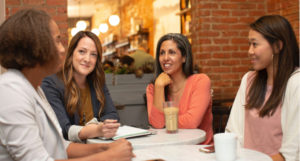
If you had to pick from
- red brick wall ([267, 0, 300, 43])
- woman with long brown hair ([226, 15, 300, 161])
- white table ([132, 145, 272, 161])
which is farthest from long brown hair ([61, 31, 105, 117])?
red brick wall ([267, 0, 300, 43])

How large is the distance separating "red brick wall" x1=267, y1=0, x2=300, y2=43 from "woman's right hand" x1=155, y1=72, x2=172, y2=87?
1.90m

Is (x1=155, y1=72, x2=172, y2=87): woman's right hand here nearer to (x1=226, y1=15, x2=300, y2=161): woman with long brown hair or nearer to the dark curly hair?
(x1=226, y1=15, x2=300, y2=161): woman with long brown hair

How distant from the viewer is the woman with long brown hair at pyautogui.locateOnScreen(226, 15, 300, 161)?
65.7 inches

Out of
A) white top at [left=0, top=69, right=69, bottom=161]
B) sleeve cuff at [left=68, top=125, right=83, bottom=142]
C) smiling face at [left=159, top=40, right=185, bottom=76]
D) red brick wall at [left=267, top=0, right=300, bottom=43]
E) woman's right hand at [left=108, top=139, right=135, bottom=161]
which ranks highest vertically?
red brick wall at [left=267, top=0, right=300, bottom=43]

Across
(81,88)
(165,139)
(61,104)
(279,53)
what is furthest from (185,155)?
(81,88)

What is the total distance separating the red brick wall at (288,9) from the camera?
3609mm

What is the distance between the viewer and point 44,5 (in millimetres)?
3447

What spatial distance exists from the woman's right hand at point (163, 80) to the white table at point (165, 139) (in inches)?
21.5

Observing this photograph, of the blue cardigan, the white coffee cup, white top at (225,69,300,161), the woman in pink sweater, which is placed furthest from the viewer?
the woman in pink sweater

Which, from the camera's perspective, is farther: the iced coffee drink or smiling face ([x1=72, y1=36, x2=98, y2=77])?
smiling face ([x1=72, y1=36, x2=98, y2=77])

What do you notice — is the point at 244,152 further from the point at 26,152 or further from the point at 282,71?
the point at 26,152

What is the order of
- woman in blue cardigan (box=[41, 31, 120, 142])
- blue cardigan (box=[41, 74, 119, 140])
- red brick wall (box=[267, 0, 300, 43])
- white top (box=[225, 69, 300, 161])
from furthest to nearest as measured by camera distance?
red brick wall (box=[267, 0, 300, 43]) → woman in blue cardigan (box=[41, 31, 120, 142]) → blue cardigan (box=[41, 74, 119, 140]) → white top (box=[225, 69, 300, 161])

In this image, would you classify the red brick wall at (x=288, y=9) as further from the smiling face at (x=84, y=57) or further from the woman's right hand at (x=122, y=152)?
the woman's right hand at (x=122, y=152)

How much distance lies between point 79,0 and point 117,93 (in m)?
7.67
